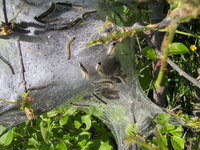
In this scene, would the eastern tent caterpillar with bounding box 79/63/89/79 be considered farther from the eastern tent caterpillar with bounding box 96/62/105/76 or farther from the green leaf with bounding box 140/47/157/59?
the green leaf with bounding box 140/47/157/59

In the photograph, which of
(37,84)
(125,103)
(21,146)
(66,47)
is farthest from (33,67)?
(21,146)

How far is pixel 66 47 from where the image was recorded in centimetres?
146

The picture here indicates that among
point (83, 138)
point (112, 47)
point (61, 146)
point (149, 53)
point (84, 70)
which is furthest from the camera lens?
point (83, 138)

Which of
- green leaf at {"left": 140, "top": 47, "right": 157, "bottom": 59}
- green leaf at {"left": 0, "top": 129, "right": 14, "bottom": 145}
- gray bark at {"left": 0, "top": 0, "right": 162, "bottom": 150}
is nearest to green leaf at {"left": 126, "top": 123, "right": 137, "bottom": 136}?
gray bark at {"left": 0, "top": 0, "right": 162, "bottom": 150}

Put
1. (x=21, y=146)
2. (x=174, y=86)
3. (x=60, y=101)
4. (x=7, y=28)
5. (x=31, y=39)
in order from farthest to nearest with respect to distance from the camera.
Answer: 1. (x=174, y=86)
2. (x=21, y=146)
3. (x=60, y=101)
4. (x=31, y=39)
5. (x=7, y=28)

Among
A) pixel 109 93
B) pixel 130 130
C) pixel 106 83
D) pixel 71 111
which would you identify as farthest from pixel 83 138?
pixel 106 83

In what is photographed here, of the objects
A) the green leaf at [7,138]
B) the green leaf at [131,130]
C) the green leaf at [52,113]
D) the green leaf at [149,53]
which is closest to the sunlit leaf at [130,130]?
the green leaf at [131,130]

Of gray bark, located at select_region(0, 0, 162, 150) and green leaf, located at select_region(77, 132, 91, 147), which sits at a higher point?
gray bark, located at select_region(0, 0, 162, 150)

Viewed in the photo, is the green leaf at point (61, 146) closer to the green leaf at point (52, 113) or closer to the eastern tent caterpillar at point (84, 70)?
the green leaf at point (52, 113)

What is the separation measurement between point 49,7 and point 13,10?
0.55ft

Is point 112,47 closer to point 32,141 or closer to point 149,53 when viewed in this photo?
point 149,53

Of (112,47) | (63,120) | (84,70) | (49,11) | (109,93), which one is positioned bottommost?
(63,120)

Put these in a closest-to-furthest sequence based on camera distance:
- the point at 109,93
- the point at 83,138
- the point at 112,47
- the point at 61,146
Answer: the point at 112,47 → the point at 109,93 → the point at 61,146 → the point at 83,138

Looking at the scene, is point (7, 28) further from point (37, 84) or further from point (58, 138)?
point (58, 138)
